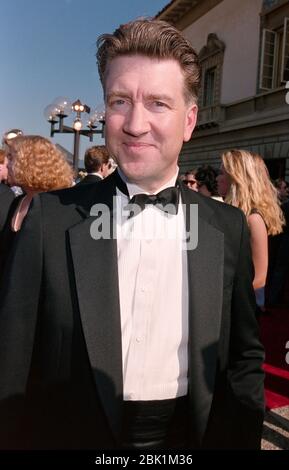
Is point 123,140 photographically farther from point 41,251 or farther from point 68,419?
point 68,419

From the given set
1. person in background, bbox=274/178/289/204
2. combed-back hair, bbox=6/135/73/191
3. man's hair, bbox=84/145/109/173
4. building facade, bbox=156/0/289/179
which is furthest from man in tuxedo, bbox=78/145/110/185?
building facade, bbox=156/0/289/179

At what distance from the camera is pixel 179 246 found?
5.17ft

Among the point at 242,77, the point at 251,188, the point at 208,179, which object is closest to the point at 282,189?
the point at 208,179

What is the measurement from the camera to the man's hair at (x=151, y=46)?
1.41 meters

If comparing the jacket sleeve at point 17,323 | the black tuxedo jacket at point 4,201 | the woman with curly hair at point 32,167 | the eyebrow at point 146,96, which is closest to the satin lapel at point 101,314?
the jacket sleeve at point 17,323

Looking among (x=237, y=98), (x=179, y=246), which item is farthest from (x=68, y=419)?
(x=237, y=98)

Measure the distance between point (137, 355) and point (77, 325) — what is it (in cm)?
23

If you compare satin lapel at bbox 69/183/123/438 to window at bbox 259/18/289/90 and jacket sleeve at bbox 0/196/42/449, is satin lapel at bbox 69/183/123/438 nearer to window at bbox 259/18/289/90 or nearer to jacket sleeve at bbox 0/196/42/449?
jacket sleeve at bbox 0/196/42/449

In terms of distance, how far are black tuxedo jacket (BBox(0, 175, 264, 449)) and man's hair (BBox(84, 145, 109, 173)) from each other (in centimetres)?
402

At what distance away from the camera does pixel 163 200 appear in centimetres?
Result: 155

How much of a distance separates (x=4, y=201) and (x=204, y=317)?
89.3 inches

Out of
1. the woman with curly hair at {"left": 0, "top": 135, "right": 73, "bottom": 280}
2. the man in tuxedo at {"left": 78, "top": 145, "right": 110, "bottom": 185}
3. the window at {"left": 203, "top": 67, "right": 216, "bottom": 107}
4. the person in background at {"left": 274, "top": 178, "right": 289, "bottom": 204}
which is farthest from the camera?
the window at {"left": 203, "top": 67, "right": 216, "bottom": 107}

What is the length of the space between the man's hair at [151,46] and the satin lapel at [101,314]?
23.2 inches

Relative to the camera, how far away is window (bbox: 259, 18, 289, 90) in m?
14.6
